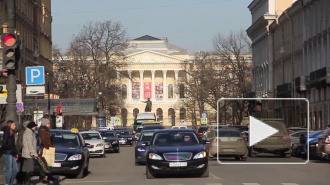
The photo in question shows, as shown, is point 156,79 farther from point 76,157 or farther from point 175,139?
point 175,139

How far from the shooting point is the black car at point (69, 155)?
28891 mm

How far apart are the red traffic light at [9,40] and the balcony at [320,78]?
47.6 metres

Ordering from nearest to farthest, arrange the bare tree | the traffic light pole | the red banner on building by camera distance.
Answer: the traffic light pole
the bare tree
the red banner on building

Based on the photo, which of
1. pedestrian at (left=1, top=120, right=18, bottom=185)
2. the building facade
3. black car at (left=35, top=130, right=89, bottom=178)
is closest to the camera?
pedestrian at (left=1, top=120, right=18, bottom=185)

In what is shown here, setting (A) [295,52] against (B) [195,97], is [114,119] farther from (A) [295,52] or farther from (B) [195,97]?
(A) [295,52]

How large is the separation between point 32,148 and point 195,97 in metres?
88.1

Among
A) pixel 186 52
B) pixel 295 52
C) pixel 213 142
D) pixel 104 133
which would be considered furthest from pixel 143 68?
pixel 213 142

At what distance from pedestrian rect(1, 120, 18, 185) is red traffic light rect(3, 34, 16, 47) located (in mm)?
2013

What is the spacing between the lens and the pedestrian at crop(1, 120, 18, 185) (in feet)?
75.1

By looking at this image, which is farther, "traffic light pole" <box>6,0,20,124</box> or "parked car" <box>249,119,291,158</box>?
"traffic light pole" <box>6,0,20,124</box>

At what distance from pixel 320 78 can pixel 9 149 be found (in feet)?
168

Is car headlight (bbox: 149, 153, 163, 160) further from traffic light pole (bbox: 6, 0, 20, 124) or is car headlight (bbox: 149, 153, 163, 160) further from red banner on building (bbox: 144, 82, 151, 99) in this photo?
red banner on building (bbox: 144, 82, 151, 99)
